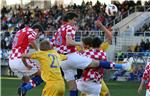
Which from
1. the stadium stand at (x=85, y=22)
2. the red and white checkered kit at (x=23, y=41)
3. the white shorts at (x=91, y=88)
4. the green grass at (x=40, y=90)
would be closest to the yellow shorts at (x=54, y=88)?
the white shorts at (x=91, y=88)

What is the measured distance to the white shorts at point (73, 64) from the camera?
13.0 m

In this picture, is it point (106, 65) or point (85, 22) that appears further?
point (85, 22)

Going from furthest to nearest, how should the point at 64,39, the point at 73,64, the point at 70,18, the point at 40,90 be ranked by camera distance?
the point at 40,90 < the point at 70,18 < the point at 64,39 < the point at 73,64

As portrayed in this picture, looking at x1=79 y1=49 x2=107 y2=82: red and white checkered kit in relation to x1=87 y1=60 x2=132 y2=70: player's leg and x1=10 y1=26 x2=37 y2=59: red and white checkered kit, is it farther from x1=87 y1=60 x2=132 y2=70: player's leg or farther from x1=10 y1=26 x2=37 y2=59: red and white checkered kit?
x1=10 y1=26 x2=37 y2=59: red and white checkered kit

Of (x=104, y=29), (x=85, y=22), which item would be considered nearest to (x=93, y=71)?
(x=104, y=29)

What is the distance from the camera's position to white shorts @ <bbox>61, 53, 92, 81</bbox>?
1296 centimetres

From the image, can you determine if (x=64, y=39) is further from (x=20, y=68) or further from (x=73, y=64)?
(x=20, y=68)

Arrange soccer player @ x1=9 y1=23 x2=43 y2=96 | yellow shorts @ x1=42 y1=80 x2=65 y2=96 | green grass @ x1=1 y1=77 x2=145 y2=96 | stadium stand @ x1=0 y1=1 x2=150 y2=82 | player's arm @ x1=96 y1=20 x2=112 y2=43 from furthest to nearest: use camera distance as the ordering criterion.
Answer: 1. stadium stand @ x1=0 y1=1 x2=150 y2=82
2. green grass @ x1=1 y1=77 x2=145 y2=96
3. soccer player @ x1=9 y1=23 x2=43 y2=96
4. player's arm @ x1=96 y1=20 x2=112 y2=43
5. yellow shorts @ x1=42 y1=80 x2=65 y2=96

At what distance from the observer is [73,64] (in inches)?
560

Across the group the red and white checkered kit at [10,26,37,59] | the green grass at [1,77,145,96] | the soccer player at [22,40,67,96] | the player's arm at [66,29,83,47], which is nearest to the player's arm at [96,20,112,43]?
the player's arm at [66,29,83,47]

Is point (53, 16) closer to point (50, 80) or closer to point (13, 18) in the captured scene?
point (13, 18)

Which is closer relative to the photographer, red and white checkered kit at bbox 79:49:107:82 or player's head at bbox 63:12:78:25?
red and white checkered kit at bbox 79:49:107:82

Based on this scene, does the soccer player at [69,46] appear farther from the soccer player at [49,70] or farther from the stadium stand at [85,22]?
the stadium stand at [85,22]

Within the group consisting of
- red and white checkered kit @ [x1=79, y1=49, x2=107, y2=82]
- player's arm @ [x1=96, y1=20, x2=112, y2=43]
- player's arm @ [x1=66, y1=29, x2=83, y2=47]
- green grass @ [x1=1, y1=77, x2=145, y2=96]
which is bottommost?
green grass @ [x1=1, y1=77, x2=145, y2=96]
